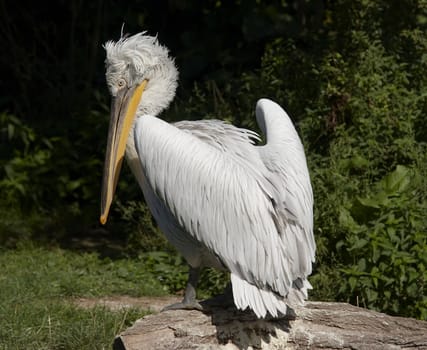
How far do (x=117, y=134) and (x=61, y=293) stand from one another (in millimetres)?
1807

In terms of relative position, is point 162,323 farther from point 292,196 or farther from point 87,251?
point 87,251

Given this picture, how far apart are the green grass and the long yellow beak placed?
0.72 meters

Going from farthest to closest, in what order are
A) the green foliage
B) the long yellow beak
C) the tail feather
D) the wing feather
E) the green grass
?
1. the green foliage
2. the green grass
3. the long yellow beak
4. the wing feather
5. the tail feather

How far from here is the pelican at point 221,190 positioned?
4.38m

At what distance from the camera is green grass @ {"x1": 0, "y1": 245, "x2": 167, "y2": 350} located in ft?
17.1

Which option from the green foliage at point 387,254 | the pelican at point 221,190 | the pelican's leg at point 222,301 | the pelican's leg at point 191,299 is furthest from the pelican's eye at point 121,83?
the green foliage at point 387,254

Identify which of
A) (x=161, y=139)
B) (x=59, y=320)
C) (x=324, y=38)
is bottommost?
(x=59, y=320)

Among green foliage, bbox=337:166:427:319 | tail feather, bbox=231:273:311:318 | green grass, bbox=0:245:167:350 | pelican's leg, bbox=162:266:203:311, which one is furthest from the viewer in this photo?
green foliage, bbox=337:166:427:319

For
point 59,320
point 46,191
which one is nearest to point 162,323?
point 59,320

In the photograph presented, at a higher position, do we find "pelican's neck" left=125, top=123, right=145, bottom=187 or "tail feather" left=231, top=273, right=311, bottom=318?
"pelican's neck" left=125, top=123, right=145, bottom=187

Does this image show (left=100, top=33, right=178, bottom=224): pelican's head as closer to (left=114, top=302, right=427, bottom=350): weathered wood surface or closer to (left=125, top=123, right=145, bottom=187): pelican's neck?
(left=125, top=123, right=145, bottom=187): pelican's neck

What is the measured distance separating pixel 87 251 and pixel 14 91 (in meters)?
3.27

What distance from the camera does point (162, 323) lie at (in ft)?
14.4

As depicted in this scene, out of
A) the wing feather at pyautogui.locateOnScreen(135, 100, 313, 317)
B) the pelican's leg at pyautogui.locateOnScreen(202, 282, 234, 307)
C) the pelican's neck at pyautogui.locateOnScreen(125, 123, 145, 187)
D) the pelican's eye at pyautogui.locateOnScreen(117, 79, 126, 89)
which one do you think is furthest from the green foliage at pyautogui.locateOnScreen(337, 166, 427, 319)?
the pelican's eye at pyautogui.locateOnScreen(117, 79, 126, 89)
